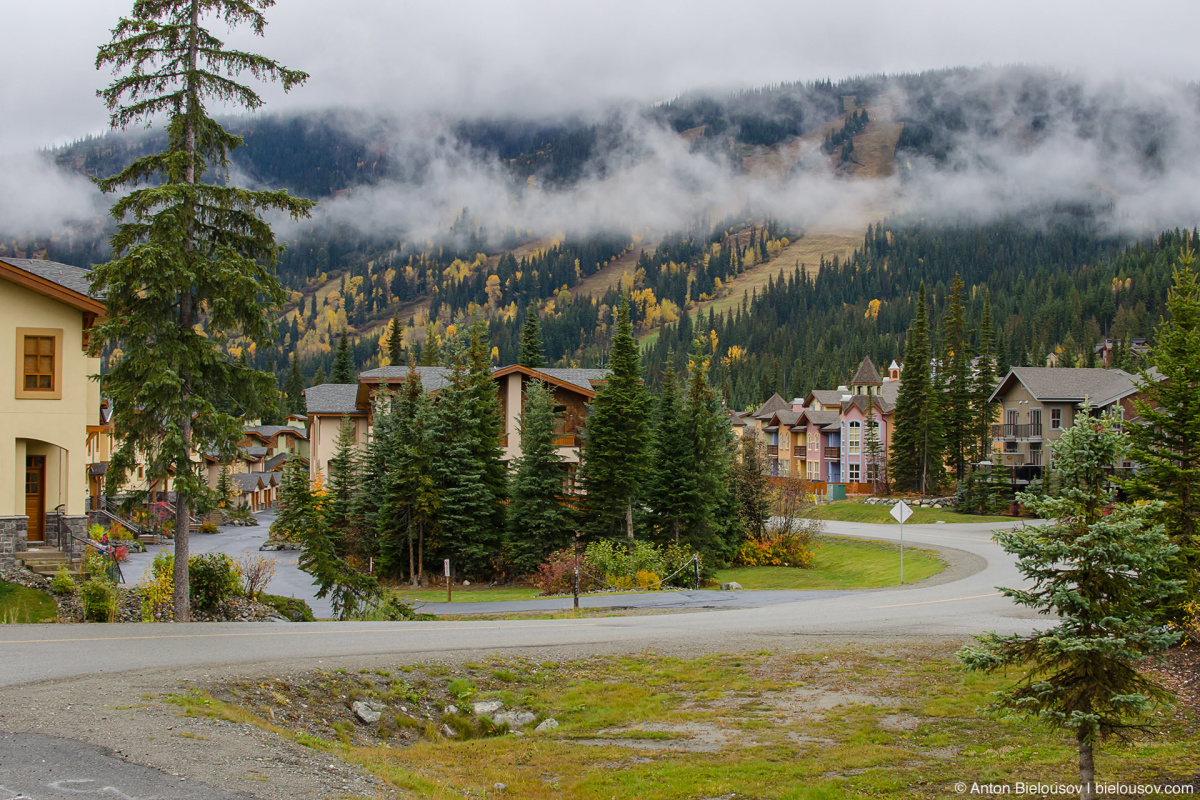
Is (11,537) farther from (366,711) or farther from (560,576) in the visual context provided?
(560,576)

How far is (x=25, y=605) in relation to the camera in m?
20.0

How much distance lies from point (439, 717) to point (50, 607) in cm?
1236

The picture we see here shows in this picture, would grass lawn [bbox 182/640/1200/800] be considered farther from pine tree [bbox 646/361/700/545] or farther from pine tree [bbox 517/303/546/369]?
pine tree [bbox 517/303/546/369]

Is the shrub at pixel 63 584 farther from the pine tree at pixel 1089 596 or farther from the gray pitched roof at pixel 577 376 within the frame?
the gray pitched roof at pixel 577 376

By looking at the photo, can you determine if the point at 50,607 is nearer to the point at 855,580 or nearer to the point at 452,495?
the point at 452,495

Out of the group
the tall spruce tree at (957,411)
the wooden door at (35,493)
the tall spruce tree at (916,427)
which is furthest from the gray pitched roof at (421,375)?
the tall spruce tree at (957,411)

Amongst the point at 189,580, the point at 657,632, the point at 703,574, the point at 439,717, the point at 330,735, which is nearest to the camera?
the point at 330,735

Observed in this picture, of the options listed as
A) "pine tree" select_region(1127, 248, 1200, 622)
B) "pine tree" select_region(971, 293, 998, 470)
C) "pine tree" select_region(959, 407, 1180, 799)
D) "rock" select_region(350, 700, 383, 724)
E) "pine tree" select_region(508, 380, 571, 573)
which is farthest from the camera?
"pine tree" select_region(971, 293, 998, 470)

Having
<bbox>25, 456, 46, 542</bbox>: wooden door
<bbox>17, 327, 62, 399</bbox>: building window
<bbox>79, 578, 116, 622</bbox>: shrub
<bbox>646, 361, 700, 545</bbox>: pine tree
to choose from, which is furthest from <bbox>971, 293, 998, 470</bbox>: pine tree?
<bbox>79, 578, 116, 622</bbox>: shrub

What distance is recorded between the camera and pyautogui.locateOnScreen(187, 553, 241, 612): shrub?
73.0 ft

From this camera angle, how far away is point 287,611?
78.7 feet

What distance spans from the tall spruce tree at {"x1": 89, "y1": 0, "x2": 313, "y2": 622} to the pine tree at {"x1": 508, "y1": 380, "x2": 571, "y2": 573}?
20256 mm

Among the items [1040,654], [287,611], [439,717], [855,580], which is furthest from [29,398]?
[855,580]

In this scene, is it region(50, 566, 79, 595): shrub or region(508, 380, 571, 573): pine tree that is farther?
region(508, 380, 571, 573): pine tree
